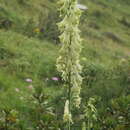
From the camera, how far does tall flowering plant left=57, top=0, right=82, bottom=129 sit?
3.98 m

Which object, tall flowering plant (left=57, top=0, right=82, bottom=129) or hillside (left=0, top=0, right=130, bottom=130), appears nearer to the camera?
tall flowering plant (left=57, top=0, right=82, bottom=129)

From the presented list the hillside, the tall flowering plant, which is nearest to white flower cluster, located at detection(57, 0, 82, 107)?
the tall flowering plant

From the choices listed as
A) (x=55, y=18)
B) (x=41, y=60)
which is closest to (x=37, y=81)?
(x=41, y=60)

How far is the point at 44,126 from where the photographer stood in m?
6.68

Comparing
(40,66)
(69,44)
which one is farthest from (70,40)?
(40,66)

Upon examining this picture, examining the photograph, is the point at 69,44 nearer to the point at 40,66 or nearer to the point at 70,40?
the point at 70,40

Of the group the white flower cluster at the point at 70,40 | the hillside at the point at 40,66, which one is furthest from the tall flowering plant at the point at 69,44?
the hillside at the point at 40,66

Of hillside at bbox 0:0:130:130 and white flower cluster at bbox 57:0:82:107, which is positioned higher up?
white flower cluster at bbox 57:0:82:107

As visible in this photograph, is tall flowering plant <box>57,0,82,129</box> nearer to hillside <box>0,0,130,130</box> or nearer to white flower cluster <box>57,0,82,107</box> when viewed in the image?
white flower cluster <box>57,0,82,107</box>

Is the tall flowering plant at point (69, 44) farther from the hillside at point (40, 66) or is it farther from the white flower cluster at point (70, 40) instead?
the hillside at point (40, 66)

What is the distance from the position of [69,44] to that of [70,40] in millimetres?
49

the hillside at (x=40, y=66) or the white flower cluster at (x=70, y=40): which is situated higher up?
the white flower cluster at (x=70, y=40)

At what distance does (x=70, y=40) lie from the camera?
403cm

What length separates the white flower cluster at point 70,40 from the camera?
397 centimetres
